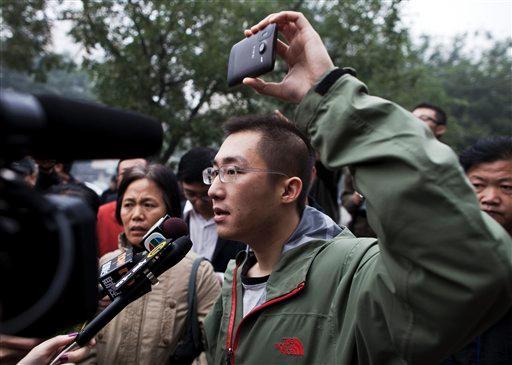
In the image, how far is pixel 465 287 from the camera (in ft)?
3.74

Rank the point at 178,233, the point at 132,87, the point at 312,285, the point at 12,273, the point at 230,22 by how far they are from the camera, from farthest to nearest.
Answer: the point at 230,22 → the point at 132,87 → the point at 178,233 → the point at 312,285 → the point at 12,273

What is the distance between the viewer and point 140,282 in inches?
70.3

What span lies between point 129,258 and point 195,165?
186 centimetres

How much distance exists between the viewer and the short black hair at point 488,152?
100 inches

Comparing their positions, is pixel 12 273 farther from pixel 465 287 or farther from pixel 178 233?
pixel 178 233

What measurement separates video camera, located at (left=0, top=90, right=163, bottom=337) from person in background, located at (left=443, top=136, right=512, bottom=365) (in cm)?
178

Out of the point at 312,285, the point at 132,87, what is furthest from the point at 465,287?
the point at 132,87

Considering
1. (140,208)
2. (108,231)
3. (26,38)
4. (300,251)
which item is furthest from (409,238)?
(26,38)

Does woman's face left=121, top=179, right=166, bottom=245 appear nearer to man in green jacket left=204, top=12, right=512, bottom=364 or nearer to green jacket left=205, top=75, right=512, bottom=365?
man in green jacket left=204, top=12, right=512, bottom=364

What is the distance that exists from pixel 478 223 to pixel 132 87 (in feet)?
25.3

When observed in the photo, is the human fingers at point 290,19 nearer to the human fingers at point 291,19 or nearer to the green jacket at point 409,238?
the human fingers at point 291,19

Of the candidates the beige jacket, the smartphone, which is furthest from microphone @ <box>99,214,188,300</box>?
the smartphone

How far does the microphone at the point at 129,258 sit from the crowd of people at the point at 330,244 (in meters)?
0.20

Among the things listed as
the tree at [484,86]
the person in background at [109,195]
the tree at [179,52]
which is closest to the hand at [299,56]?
the person in background at [109,195]
